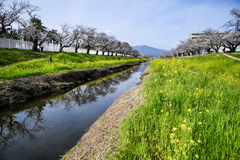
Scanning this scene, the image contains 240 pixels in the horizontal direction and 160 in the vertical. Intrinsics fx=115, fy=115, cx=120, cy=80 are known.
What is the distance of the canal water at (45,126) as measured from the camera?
11.8 ft

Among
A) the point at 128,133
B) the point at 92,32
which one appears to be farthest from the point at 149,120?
the point at 92,32

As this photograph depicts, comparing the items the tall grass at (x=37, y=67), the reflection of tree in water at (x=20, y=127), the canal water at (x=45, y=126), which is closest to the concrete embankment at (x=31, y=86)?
the canal water at (x=45, y=126)

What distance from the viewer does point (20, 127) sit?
477 cm

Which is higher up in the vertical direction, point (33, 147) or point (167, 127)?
point (167, 127)

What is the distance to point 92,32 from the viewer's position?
41844 mm

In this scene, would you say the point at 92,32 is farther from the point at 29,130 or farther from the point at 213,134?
the point at 213,134

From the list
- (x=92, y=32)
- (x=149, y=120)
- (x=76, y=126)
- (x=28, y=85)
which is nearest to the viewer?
(x=149, y=120)

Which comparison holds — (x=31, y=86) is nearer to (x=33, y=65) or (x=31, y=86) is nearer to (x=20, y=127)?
(x=20, y=127)

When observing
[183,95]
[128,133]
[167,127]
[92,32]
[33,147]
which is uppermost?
[92,32]

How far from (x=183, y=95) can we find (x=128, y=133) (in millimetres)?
2239

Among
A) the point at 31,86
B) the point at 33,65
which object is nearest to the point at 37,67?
the point at 33,65

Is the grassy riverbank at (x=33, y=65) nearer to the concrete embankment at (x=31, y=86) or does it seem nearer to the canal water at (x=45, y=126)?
the concrete embankment at (x=31, y=86)

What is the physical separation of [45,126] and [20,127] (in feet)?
3.06

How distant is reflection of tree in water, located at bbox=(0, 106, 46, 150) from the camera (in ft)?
13.4
